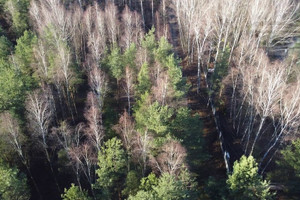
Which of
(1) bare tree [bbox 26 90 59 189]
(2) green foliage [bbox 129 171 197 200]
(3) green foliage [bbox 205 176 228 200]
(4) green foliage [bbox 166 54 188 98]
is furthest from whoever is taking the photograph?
(4) green foliage [bbox 166 54 188 98]

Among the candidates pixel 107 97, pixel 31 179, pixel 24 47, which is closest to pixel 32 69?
pixel 24 47

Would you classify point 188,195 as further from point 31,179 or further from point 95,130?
point 31,179

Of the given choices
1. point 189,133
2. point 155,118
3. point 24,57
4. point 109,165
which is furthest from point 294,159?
point 24,57

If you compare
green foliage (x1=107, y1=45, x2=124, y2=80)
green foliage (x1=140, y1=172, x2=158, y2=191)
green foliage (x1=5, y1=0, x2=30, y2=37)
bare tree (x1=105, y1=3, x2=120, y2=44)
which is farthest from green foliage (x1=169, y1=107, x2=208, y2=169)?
green foliage (x1=5, y1=0, x2=30, y2=37)

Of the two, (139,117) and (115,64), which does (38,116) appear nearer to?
(139,117)

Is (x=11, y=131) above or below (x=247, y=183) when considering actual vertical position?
above

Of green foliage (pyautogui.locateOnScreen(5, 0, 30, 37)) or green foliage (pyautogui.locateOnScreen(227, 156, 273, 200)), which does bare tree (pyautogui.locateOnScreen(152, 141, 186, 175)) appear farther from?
green foliage (pyautogui.locateOnScreen(5, 0, 30, 37))
